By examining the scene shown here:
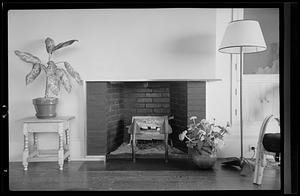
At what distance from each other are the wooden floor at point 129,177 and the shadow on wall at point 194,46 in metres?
0.95

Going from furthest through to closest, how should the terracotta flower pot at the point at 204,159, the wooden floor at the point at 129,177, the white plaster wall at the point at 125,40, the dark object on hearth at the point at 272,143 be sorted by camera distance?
the white plaster wall at the point at 125,40, the terracotta flower pot at the point at 204,159, the wooden floor at the point at 129,177, the dark object on hearth at the point at 272,143

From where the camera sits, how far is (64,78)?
2.46m

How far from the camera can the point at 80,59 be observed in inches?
103

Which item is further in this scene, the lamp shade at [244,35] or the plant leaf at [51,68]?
the plant leaf at [51,68]

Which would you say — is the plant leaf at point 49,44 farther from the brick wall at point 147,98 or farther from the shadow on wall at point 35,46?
the brick wall at point 147,98

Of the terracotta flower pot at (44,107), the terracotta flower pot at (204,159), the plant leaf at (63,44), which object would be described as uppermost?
the plant leaf at (63,44)

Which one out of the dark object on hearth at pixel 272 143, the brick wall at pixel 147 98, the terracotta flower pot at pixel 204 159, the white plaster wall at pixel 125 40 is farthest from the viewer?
the brick wall at pixel 147 98

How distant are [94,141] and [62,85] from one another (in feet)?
1.86

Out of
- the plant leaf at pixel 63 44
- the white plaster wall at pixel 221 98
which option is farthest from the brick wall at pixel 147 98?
the plant leaf at pixel 63 44

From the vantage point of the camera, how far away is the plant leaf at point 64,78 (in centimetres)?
242

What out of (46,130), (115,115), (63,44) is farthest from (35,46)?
(115,115)

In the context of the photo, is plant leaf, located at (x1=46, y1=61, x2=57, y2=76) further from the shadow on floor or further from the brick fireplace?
the shadow on floor

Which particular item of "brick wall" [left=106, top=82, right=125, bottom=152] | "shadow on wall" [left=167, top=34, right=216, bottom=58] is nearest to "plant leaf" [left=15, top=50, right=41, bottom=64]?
"brick wall" [left=106, top=82, right=125, bottom=152]
